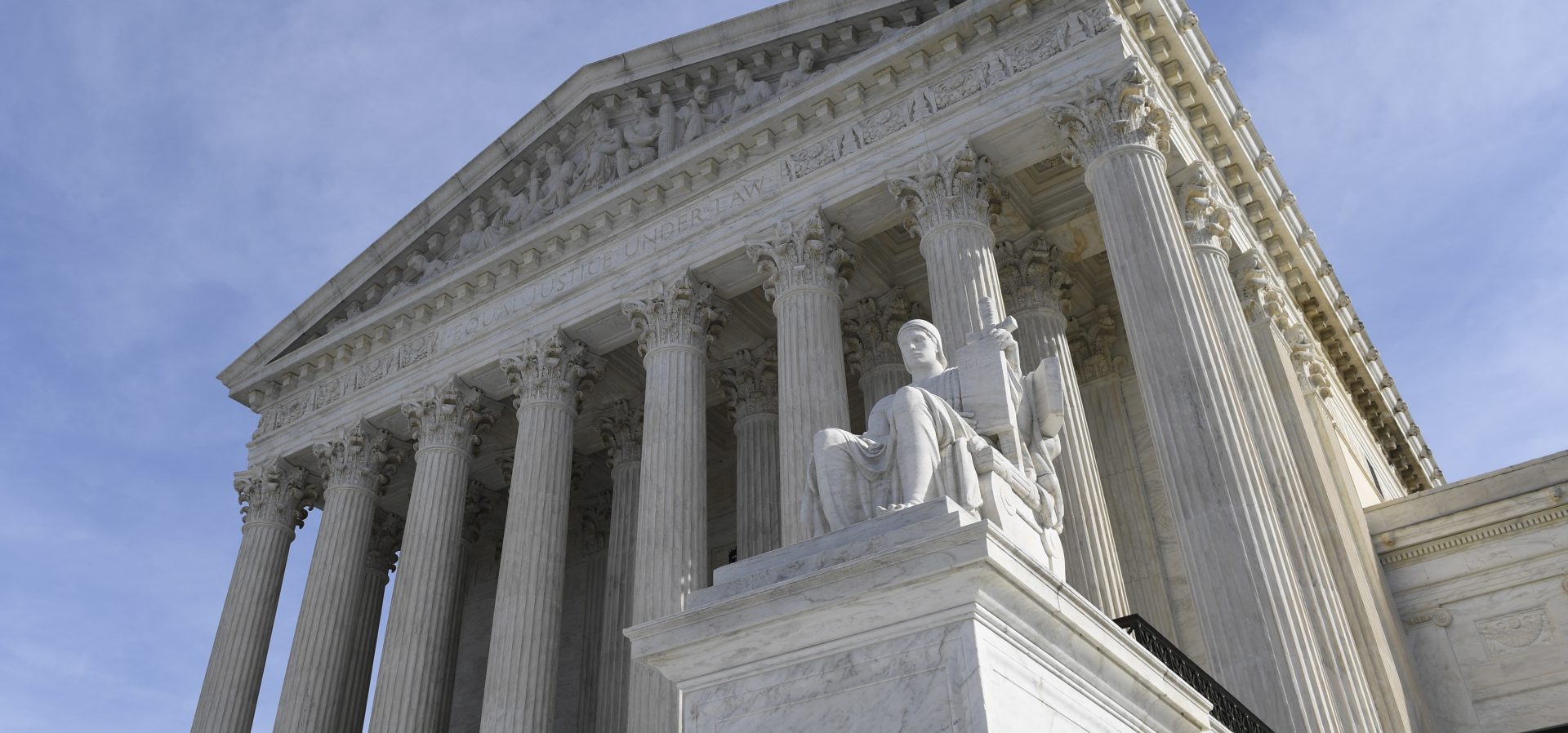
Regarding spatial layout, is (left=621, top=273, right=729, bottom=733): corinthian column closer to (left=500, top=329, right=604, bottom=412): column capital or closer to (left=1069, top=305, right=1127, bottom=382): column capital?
(left=500, top=329, right=604, bottom=412): column capital

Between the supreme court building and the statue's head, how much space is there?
1.56 meters

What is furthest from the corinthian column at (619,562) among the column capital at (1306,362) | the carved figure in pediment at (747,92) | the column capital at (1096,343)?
the column capital at (1306,362)

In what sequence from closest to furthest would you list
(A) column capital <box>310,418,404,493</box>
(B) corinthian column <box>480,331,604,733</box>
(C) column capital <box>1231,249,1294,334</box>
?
1. (B) corinthian column <box>480,331,604,733</box>
2. (C) column capital <box>1231,249,1294,334</box>
3. (A) column capital <box>310,418,404,493</box>

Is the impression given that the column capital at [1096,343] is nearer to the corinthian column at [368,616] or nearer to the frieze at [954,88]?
the frieze at [954,88]

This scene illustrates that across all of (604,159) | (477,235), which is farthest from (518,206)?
(604,159)

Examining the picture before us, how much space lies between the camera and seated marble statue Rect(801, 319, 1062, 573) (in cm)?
763

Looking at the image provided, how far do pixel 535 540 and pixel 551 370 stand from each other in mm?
3585

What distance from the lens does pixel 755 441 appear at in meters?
23.8

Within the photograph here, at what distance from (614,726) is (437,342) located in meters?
9.00

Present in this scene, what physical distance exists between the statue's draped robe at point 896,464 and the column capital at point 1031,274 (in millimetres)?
13257

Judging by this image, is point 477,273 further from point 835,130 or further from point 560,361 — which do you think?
point 835,130

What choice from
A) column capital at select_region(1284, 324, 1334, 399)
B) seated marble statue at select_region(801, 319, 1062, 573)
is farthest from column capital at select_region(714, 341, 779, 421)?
seated marble statue at select_region(801, 319, 1062, 573)

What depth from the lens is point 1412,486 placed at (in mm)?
34125

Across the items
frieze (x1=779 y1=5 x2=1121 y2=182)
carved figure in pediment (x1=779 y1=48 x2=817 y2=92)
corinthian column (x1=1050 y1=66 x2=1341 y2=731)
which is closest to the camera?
corinthian column (x1=1050 y1=66 x2=1341 y2=731)
